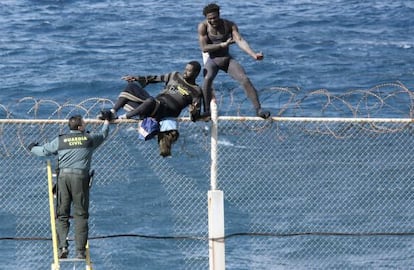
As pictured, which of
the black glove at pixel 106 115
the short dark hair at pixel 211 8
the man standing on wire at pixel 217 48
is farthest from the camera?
the man standing on wire at pixel 217 48

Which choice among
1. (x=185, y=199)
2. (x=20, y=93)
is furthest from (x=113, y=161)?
(x=20, y=93)

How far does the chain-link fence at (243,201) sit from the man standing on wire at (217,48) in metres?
5.77

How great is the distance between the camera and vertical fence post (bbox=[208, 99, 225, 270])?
574 inches

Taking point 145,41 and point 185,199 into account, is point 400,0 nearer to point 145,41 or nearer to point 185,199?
point 145,41

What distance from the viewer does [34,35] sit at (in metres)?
44.6

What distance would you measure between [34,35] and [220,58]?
30.1 m

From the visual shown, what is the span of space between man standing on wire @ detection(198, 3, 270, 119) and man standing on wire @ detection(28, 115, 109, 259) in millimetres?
2019

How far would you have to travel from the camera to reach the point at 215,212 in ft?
48.3

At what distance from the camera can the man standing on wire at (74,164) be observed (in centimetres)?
1403

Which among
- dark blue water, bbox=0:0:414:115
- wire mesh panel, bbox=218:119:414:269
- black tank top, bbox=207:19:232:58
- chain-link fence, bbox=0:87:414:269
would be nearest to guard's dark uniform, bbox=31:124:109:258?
black tank top, bbox=207:19:232:58

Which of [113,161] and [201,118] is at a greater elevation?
[201,118]

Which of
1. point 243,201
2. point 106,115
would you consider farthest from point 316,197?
point 106,115

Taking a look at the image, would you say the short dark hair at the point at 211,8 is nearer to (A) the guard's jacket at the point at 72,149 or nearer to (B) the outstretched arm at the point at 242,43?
(B) the outstretched arm at the point at 242,43

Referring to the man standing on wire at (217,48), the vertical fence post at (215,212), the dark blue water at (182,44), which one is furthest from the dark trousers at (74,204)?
the dark blue water at (182,44)
